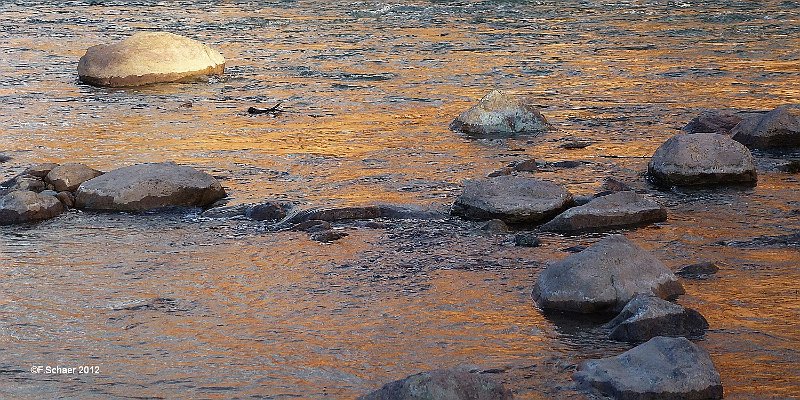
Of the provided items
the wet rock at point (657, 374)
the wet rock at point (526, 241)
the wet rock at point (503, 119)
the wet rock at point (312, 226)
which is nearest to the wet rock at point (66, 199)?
the wet rock at point (312, 226)

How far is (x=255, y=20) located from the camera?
19.4 m

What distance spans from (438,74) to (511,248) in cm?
676

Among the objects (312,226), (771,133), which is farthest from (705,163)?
(312,226)

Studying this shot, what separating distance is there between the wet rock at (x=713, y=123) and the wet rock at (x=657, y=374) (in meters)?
4.99

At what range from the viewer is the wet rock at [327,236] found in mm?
6734

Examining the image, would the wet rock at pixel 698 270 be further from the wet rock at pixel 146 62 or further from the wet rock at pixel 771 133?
the wet rock at pixel 146 62

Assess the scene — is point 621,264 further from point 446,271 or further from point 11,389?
point 11,389

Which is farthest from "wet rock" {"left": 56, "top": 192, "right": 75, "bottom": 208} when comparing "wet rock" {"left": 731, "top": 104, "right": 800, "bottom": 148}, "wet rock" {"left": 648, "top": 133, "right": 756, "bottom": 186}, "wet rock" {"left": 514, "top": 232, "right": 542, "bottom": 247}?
"wet rock" {"left": 731, "top": 104, "right": 800, "bottom": 148}

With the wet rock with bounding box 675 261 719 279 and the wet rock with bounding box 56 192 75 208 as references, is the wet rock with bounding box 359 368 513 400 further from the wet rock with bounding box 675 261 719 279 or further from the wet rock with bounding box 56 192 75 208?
the wet rock with bounding box 56 192 75 208

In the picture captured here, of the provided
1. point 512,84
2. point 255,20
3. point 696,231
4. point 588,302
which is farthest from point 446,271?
point 255,20

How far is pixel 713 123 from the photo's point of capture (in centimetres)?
957

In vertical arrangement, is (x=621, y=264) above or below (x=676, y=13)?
above

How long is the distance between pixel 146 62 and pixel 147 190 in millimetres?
5412

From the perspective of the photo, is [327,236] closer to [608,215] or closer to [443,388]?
[608,215]
